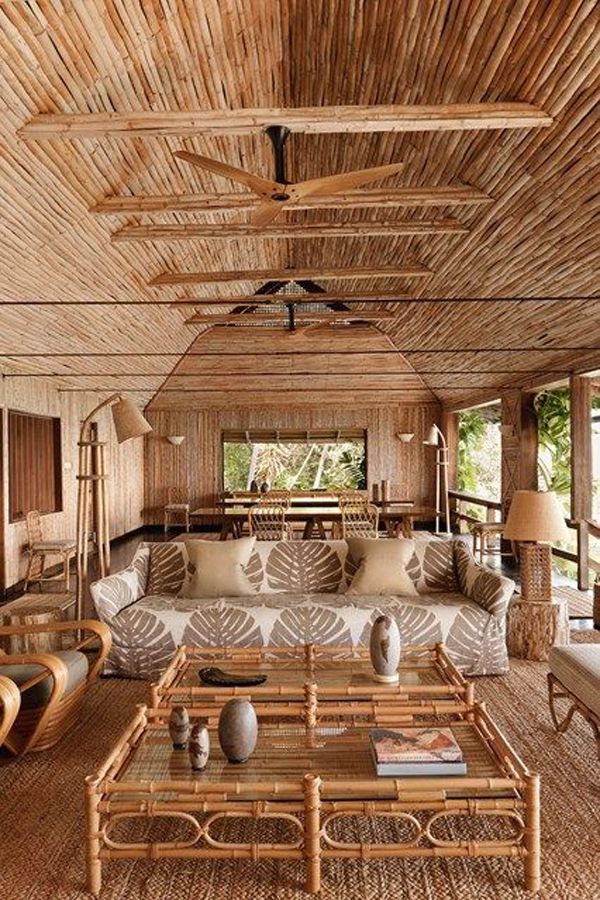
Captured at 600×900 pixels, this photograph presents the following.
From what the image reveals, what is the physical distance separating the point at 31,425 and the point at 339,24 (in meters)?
6.74

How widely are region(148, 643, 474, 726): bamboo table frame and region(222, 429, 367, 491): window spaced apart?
407 inches

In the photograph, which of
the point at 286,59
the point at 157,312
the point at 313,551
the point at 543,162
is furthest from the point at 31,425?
the point at 543,162

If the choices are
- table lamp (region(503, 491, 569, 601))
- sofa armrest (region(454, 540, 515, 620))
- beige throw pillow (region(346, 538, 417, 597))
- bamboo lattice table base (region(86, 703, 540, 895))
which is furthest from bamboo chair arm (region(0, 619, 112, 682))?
table lamp (region(503, 491, 569, 601))

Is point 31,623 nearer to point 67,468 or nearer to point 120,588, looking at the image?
point 120,588

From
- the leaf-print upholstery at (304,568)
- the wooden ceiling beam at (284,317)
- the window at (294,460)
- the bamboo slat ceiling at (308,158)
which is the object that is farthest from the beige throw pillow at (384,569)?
the window at (294,460)

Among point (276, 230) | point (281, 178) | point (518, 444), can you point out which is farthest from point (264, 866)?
point (518, 444)

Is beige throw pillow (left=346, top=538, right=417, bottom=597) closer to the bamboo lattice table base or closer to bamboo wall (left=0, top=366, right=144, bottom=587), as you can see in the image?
the bamboo lattice table base

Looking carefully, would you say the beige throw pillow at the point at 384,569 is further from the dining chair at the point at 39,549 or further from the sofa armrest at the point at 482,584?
the dining chair at the point at 39,549

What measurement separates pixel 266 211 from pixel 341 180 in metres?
0.53

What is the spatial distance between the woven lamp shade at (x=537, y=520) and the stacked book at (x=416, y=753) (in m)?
2.28

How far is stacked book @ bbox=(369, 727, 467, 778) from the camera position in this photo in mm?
2453

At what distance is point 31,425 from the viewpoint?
9266mm

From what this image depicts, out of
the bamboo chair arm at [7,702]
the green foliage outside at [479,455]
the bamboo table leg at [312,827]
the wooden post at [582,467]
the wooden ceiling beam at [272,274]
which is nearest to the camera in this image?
the bamboo table leg at [312,827]

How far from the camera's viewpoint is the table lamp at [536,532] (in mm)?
4707
